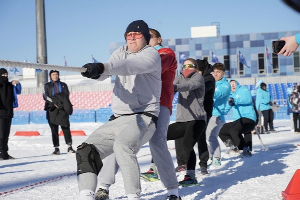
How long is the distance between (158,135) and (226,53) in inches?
1459

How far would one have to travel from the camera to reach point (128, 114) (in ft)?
11.4

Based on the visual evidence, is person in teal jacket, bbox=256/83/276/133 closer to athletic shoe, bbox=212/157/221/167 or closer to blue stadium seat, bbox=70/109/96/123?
athletic shoe, bbox=212/157/221/167

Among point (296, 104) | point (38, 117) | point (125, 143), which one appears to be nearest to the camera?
point (125, 143)

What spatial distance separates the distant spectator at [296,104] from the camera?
1275 cm

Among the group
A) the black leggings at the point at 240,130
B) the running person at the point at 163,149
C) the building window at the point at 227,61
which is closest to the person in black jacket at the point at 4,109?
the black leggings at the point at 240,130

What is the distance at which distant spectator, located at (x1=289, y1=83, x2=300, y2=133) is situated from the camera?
12.8 m

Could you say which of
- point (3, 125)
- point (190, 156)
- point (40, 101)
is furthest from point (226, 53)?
point (190, 156)

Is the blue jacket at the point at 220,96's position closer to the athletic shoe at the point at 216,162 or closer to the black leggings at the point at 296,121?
the athletic shoe at the point at 216,162

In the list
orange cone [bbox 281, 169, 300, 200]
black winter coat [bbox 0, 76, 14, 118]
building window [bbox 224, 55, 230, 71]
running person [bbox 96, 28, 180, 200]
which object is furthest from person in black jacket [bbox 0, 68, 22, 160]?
building window [bbox 224, 55, 230, 71]

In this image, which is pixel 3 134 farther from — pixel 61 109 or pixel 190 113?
pixel 190 113

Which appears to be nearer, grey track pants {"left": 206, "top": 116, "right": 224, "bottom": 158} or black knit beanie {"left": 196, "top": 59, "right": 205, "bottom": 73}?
black knit beanie {"left": 196, "top": 59, "right": 205, "bottom": 73}

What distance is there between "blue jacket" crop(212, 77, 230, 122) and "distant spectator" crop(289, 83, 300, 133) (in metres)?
6.18

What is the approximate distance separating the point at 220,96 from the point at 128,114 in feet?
12.2

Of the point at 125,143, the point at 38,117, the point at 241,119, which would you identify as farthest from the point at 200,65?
the point at 38,117
